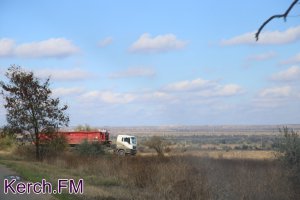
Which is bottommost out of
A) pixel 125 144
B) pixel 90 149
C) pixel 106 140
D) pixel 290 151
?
pixel 90 149

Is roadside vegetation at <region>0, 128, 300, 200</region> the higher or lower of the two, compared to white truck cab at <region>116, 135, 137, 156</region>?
lower

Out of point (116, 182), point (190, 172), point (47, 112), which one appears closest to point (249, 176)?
point (190, 172)

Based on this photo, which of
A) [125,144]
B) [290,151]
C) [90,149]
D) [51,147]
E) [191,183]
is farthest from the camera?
[125,144]

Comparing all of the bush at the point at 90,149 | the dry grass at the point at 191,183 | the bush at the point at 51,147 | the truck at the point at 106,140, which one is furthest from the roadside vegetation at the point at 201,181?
the truck at the point at 106,140

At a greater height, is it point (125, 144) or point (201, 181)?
point (125, 144)

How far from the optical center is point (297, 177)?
19094mm

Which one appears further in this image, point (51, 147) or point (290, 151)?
point (51, 147)

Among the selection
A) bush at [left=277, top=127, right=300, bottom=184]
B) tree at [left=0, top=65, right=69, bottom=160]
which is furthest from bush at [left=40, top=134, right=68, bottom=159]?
bush at [left=277, top=127, right=300, bottom=184]

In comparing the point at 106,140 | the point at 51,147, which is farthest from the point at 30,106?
the point at 106,140

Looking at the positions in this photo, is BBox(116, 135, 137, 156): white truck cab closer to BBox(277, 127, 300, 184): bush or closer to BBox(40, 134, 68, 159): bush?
BBox(40, 134, 68, 159): bush

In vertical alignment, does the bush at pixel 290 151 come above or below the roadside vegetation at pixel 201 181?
above

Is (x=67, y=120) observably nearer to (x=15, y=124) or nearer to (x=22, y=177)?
(x=15, y=124)

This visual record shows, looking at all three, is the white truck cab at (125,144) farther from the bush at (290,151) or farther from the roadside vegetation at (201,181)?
the bush at (290,151)

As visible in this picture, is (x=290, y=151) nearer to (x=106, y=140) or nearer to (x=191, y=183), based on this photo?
(x=191, y=183)
